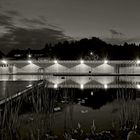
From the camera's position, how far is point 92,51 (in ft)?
92.6

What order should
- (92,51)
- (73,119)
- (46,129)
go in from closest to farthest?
(46,129)
(73,119)
(92,51)

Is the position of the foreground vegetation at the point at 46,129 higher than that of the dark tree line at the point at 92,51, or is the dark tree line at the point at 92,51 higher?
the dark tree line at the point at 92,51

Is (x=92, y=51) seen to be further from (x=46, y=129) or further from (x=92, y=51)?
(x=46, y=129)

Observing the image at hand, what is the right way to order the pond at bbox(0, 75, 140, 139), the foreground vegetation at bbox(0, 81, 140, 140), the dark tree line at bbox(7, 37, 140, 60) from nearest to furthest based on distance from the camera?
the foreground vegetation at bbox(0, 81, 140, 140) < the pond at bbox(0, 75, 140, 139) < the dark tree line at bbox(7, 37, 140, 60)

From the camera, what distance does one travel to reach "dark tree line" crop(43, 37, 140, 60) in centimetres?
2627

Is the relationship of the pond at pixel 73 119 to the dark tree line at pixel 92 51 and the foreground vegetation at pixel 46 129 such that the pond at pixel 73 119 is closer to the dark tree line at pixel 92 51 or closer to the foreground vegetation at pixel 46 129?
the foreground vegetation at pixel 46 129

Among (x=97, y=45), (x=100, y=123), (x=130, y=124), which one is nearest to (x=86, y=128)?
(x=100, y=123)

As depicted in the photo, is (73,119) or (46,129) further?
(73,119)

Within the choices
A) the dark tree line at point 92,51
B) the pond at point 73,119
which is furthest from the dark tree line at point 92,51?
the pond at point 73,119

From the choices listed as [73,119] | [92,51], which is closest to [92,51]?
[92,51]

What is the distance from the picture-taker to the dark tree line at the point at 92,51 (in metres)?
26.3

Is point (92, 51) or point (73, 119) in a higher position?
point (92, 51)

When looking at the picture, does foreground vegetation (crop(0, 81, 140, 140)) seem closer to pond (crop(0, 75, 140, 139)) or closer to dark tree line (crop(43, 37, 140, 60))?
pond (crop(0, 75, 140, 139))

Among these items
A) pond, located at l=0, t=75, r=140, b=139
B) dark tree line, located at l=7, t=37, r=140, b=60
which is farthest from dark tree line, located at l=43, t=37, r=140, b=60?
pond, located at l=0, t=75, r=140, b=139
